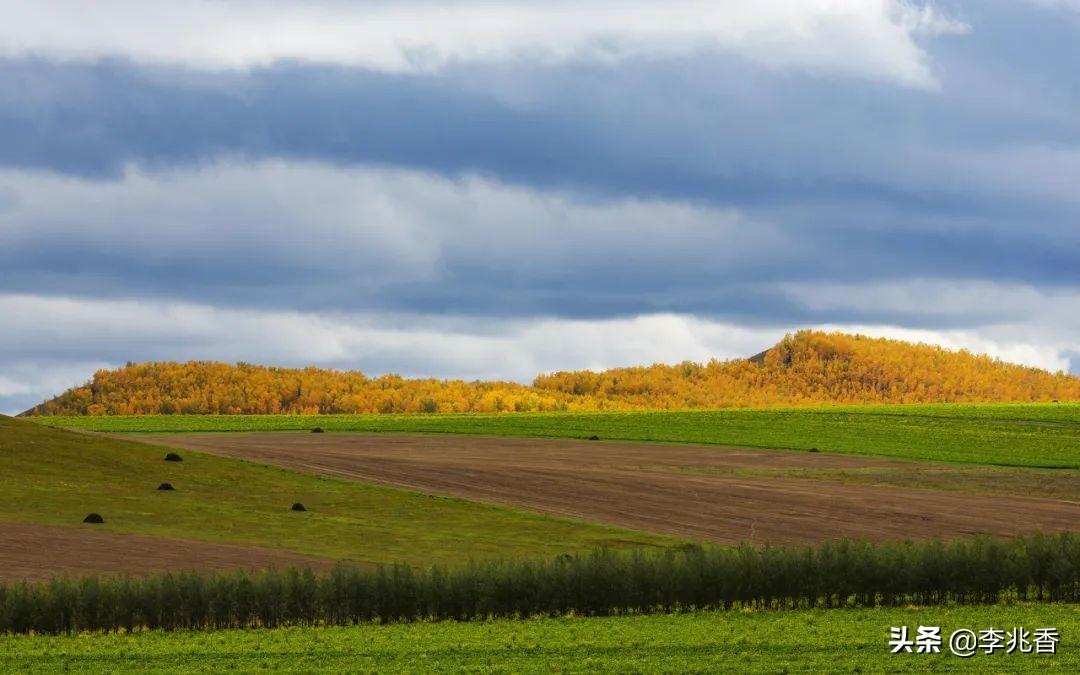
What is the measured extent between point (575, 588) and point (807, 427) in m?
87.6

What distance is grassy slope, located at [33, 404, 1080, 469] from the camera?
108 meters

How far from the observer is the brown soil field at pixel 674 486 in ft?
227

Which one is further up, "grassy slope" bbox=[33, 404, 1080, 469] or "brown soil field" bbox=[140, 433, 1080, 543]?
"grassy slope" bbox=[33, 404, 1080, 469]

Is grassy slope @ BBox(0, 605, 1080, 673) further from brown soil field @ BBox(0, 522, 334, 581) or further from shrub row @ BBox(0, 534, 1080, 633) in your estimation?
brown soil field @ BBox(0, 522, 334, 581)

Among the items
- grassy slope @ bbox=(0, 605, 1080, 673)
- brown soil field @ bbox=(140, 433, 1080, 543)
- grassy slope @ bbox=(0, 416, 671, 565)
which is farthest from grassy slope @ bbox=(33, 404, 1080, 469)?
grassy slope @ bbox=(0, 605, 1080, 673)

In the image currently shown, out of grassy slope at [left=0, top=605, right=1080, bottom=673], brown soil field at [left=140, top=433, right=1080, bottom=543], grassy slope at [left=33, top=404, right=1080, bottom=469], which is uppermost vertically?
grassy slope at [left=33, top=404, right=1080, bottom=469]

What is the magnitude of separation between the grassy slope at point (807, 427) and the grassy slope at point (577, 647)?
65667mm

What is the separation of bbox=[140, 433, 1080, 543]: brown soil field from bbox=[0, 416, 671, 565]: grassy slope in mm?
4329

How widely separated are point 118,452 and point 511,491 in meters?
24.9

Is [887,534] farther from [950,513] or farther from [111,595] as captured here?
[111,595]

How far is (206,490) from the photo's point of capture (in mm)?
76062

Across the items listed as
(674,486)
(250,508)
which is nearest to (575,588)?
(250,508)

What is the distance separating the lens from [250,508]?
71188mm

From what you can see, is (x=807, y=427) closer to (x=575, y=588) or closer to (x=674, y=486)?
(x=674, y=486)
